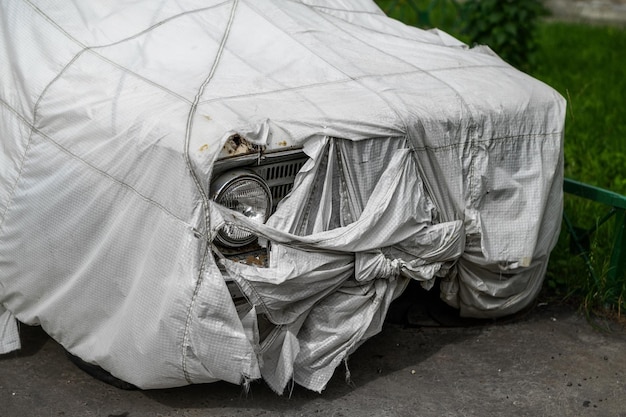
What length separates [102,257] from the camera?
3.53 meters

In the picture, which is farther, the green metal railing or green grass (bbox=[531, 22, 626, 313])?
green grass (bbox=[531, 22, 626, 313])

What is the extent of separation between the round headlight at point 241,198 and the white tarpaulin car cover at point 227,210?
56mm

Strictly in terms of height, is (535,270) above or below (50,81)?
below

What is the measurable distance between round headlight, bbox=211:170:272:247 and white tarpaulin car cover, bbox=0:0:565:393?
0.18 feet

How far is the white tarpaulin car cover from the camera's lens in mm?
3383

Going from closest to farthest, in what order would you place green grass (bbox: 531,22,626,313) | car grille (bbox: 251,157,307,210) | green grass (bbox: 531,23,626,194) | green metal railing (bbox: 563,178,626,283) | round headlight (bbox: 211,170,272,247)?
round headlight (bbox: 211,170,272,247)
car grille (bbox: 251,157,307,210)
green metal railing (bbox: 563,178,626,283)
green grass (bbox: 531,22,626,313)
green grass (bbox: 531,23,626,194)

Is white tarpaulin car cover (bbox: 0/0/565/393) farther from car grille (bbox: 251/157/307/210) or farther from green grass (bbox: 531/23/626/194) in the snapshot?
green grass (bbox: 531/23/626/194)

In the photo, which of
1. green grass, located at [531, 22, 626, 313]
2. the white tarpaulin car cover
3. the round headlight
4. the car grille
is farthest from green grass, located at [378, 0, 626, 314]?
the round headlight

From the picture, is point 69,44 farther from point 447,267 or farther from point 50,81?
point 447,267

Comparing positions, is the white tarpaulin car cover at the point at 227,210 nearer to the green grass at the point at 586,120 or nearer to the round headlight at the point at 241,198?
the round headlight at the point at 241,198

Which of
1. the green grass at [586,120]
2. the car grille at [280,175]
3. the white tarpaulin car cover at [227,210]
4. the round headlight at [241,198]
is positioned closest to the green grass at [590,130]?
the green grass at [586,120]

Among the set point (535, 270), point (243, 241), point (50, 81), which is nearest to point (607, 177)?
point (535, 270)

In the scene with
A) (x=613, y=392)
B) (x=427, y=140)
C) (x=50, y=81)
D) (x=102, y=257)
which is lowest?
(x=613, y=392)

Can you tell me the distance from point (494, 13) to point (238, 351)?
532 centimetres
